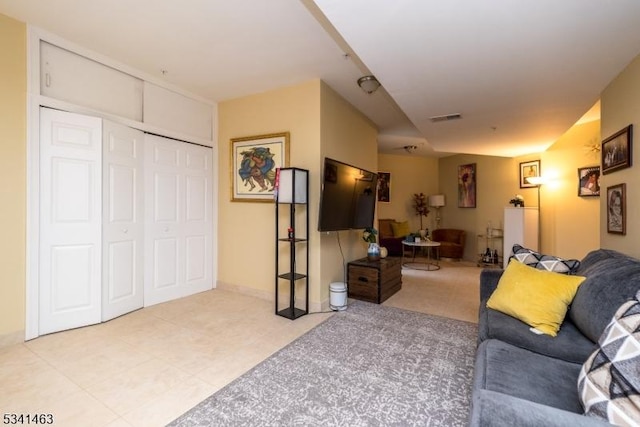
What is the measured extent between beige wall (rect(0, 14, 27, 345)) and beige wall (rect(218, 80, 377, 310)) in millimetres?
2035

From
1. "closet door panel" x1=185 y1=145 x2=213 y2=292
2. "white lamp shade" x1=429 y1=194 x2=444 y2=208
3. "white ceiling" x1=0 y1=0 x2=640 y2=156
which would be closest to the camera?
"white ceiling" x1=0 y1=0 x2=640 y2=156

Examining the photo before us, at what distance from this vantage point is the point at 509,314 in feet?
6.73

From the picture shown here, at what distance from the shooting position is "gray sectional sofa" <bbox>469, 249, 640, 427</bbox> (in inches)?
36.0

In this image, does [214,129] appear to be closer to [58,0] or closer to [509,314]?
[58,0]

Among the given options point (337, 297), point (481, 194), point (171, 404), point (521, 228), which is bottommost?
point (171, 404)

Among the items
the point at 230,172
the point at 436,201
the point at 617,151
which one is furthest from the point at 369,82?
the point at 436,201

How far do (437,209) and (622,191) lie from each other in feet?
18.3

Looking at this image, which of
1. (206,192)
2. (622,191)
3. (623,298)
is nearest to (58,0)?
(206,192)

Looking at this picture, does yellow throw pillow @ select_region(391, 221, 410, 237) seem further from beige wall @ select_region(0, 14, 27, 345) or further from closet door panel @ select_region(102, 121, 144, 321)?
beige wall @ select_region(0, 14, 27, 345)

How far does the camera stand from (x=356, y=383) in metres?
1.98

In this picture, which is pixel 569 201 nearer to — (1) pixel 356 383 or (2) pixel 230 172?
(1) pixel 356 383

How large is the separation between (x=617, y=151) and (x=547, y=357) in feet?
6.84

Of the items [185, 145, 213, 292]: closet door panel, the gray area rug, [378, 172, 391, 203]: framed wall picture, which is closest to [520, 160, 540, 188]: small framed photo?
[378, 172, 391, 203]: framed wall picture

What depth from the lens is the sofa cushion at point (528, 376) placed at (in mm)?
1212
